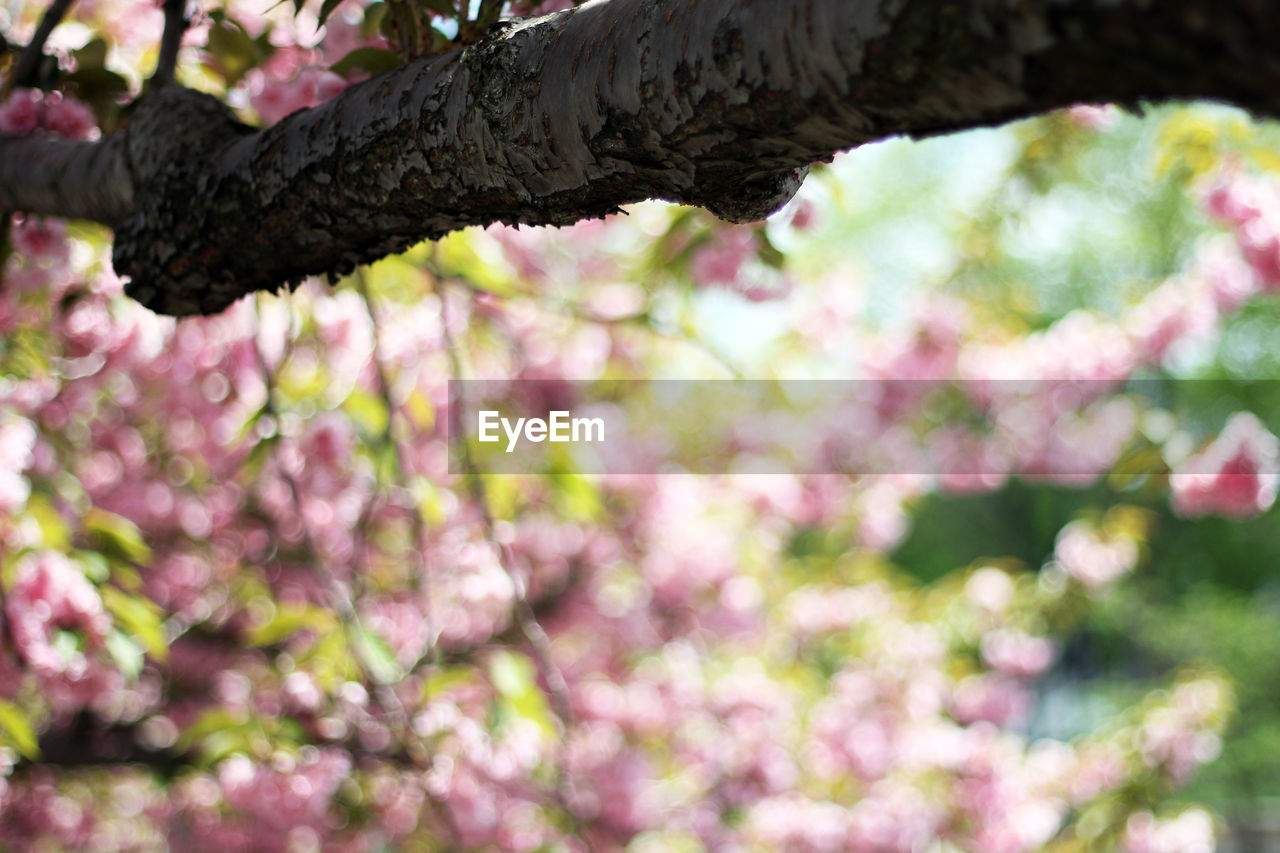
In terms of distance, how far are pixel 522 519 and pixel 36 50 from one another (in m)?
1.72

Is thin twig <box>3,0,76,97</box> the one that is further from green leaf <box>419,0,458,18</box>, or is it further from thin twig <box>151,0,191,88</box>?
green leaf <box>419,0,458,18</box>

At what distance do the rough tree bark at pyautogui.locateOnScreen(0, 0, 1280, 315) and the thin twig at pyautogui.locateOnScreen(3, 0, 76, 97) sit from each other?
151 millimetres

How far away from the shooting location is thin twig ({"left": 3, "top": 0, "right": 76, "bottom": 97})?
1.00m

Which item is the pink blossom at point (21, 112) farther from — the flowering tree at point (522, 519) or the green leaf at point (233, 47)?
the green leaf at point (233, 47)

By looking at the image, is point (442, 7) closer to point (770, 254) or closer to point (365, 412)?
point (770, 254)

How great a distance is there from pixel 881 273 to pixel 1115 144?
3177mm

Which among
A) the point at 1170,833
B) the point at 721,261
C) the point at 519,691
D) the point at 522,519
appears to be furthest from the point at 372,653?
the point at 1170,833

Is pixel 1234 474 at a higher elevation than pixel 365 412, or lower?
lower

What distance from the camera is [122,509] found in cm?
227

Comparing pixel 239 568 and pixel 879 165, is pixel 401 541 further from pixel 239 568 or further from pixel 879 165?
pixel 879 165

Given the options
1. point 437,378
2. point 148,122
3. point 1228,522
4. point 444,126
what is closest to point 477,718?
point 437,378

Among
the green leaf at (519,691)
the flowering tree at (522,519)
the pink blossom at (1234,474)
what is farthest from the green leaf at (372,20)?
the pink blossom at (1234,474)

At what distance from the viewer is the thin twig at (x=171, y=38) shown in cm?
94

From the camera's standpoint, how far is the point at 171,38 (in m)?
0.96
